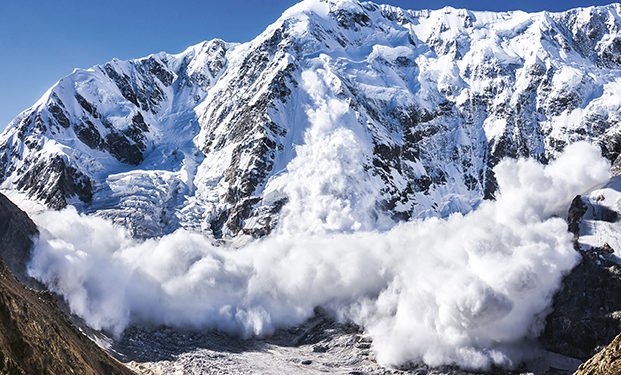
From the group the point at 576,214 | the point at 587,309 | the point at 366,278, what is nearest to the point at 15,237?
the point at 366,278

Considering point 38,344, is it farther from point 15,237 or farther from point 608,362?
A: point 15,237

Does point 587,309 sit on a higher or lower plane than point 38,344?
higher

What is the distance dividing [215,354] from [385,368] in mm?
44612

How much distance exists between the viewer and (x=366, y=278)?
601 ft

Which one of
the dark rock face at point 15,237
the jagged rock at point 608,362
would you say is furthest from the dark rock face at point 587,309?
the dark rock face at point 15,237

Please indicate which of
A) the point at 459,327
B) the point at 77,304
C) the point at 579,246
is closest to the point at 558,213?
the point at 579,246

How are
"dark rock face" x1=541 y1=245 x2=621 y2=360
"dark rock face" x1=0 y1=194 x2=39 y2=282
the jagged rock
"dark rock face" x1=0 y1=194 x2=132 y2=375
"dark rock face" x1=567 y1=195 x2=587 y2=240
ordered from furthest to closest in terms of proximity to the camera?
"dark rock face" x1=567 y1=195 x2=587 y2=240 → "dark rock face" x1=0 y1=194 x2=39 y2=282 → "dark rock face" x1=541 y1=245 x2=621 y2=360 → "dark rock face" x1=0 y1=194 x2=132 y2=375 → the jagged rock

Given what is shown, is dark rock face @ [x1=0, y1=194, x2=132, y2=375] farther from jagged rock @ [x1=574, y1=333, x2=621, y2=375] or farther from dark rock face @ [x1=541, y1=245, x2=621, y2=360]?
dark rock face @ [x1=541, y1=245, x2=621, y2=360]

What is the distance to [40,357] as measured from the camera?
1773 inches

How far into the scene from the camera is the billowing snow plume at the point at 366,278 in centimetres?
14312

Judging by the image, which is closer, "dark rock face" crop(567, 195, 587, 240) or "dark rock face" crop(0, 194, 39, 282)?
"dark rock face" crop(0, 194, 39, 282)

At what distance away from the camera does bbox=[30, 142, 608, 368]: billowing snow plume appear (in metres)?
143

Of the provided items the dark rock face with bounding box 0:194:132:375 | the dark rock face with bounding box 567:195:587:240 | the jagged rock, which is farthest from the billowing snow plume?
the jagged rock

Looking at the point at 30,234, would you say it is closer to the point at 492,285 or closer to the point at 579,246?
the point at 492,285
